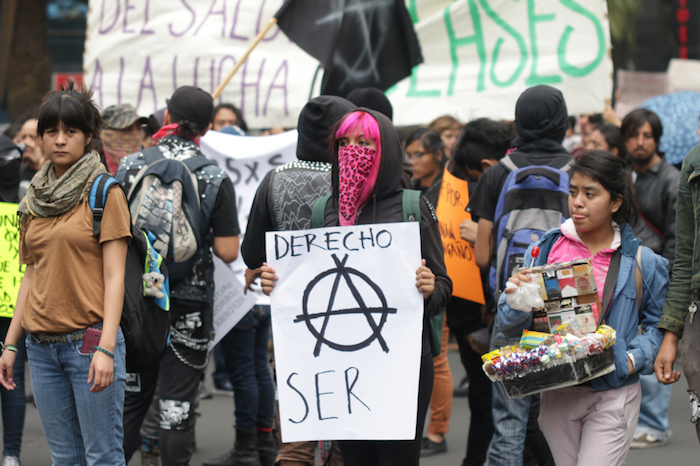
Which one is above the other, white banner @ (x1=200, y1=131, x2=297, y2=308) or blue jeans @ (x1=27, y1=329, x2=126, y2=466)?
white banner @ (x1=200, y1=131, x2=297, y2=308)

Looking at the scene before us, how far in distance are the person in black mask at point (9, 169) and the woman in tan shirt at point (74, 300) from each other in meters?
1.58

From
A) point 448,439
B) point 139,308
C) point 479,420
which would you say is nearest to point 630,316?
point 479,420

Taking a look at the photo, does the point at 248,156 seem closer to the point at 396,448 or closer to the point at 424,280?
the point at 424,280

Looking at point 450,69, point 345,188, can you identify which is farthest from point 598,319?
point 450,69

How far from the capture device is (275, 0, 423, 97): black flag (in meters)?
6.01

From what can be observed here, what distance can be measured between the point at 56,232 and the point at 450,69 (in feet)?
15.5

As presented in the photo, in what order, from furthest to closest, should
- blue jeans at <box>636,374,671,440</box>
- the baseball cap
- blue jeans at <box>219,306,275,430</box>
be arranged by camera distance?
blue jeans at <box>636,374,671,440</box>, the baseball cap, blue jeans at <box>219,306,275,430</box>

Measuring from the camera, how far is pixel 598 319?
119 inches

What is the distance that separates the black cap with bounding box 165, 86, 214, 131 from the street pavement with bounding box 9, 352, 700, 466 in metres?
2.25

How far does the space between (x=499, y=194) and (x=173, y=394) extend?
73.4 inches

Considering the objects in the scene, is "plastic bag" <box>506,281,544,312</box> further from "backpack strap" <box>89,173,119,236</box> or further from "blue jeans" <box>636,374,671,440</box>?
"blue jeans" <box>636,374,671,440</box>

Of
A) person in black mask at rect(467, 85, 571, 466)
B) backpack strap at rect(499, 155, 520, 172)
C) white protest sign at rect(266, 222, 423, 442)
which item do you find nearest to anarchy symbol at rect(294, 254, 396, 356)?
white protest sign at rect(266, 222, 423, 442)

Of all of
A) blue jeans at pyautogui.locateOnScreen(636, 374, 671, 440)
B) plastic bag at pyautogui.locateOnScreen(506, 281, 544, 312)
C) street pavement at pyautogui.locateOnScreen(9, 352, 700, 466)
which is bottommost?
street pavement at pyautogui.locateOnScreen(9, 352, 700, 466)

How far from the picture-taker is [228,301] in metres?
4.62
